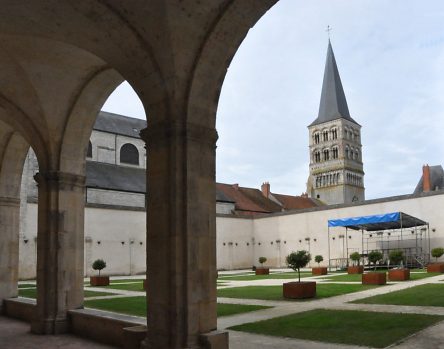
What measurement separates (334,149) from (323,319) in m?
64.9

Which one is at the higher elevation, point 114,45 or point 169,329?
point 114,45

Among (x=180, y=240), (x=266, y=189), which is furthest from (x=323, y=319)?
(x=266, y=189)

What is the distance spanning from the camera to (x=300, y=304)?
1188cm

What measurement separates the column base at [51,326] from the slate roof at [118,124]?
30385 mm

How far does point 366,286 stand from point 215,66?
1109 cm

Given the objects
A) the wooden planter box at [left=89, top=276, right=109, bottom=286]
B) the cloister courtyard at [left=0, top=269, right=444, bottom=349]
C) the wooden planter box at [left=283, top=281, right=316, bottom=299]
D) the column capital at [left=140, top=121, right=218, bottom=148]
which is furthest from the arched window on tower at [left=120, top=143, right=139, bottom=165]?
the column capital at [left=140, top=121, right=218, bottom=148]

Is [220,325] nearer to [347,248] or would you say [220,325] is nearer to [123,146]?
[347,248]

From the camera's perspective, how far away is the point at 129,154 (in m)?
41.0

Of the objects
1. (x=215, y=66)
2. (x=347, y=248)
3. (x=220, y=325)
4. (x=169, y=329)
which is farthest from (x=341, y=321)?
(x=347, y=248)

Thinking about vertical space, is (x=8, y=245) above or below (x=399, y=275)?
above

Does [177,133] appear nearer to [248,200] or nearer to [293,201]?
[248,200]

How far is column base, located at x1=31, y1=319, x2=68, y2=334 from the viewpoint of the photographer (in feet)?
30.8

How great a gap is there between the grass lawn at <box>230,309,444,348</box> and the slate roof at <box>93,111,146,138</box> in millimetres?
31967

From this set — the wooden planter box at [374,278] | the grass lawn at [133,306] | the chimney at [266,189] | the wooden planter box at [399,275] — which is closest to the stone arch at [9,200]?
the grass lawn at [133,306]
